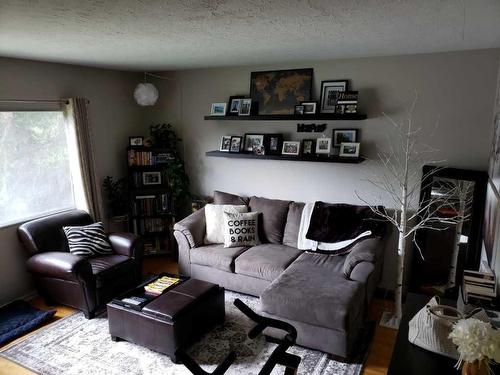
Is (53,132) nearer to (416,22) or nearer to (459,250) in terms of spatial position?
(416,22)

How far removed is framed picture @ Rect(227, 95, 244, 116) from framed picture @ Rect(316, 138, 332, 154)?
1.07 meters

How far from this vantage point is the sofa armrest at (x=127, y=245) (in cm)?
389

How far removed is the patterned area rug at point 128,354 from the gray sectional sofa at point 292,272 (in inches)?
6.2

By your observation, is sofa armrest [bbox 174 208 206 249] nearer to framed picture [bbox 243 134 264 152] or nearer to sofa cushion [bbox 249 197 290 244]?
sofa cushion [bbox 249 197 290 244]

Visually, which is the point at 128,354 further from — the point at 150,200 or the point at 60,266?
the point at 150,200

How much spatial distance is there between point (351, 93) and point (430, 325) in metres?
2.71

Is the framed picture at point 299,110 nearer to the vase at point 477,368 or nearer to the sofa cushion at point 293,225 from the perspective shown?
the sofa cushion at point 293,225

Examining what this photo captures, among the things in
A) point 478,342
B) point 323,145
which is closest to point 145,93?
point 323,145

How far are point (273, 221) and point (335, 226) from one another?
28.0 inches

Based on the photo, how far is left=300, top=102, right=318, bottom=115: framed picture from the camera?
13.1 feet

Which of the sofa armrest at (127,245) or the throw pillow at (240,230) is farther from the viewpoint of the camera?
Result: the throw pillow at (240,230)

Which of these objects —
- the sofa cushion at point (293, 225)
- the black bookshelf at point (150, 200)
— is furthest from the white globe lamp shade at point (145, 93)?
the sofa cushion at point (293, 225)

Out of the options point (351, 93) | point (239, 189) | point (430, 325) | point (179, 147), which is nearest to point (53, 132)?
point (179, 147)

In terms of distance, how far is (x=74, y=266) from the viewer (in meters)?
3.29
